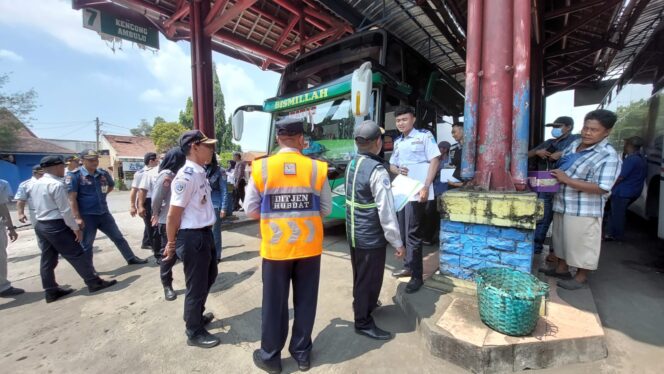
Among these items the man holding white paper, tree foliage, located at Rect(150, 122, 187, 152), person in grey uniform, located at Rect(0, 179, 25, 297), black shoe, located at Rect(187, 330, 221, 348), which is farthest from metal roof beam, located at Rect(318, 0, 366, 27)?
tree foliage, located at Rect(150, 122, 187, 152)

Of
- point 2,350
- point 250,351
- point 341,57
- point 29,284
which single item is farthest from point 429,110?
point 29,284

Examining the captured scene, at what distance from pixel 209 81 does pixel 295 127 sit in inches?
224

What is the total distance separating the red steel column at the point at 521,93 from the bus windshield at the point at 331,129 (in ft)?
6.99

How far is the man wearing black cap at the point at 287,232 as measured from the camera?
200 cm

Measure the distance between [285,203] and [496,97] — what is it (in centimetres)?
215

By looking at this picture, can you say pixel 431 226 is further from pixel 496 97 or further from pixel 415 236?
pixel 496 97

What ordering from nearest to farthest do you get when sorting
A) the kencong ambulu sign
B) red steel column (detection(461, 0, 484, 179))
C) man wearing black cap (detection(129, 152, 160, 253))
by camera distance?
red steel column (detection(461, 0, 484, 179))
man wearing black cap (detection(129, 152, 160, 253))
the kencong ambulu sign

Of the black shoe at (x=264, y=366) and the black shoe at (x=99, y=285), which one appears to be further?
the black shoe at (x=99, y=285)

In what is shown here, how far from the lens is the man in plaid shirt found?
2635 mm

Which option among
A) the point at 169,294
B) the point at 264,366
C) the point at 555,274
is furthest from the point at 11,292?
the point at 555,274

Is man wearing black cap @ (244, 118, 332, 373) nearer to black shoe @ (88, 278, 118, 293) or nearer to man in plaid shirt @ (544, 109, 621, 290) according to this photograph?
man in plaid shirt @ (544, 109, 621, 290)

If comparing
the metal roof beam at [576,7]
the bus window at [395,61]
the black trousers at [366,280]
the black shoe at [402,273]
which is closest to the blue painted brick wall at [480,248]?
the black shoe at [402,273]

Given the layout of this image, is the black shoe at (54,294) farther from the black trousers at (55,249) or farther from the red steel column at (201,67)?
the red steel column at (201,67)

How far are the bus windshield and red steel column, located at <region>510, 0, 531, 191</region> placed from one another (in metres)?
2.13
